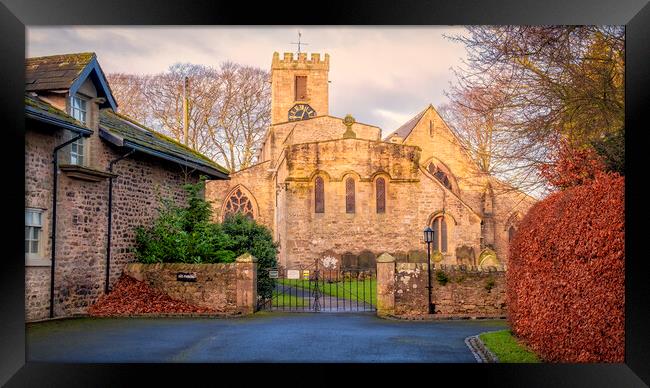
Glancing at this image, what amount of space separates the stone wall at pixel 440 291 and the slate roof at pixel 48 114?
23.5 feet

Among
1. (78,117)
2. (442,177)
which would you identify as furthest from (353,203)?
(78,117)

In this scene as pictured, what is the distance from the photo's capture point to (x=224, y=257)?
17.6 m

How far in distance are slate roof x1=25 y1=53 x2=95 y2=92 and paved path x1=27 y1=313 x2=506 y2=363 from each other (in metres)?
4.81

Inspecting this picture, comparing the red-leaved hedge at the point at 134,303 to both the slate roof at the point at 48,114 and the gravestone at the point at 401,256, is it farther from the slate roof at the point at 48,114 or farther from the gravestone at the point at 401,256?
the gravestone at the point at 401,256

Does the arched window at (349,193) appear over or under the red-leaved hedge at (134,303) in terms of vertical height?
over

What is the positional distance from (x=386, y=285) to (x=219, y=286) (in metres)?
3.79

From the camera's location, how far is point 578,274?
902 centimetres

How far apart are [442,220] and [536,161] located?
22391 millimetres

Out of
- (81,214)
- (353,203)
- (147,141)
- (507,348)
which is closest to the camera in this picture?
(507,348)

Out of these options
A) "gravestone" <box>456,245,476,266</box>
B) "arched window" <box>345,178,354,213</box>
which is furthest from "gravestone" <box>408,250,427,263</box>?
"arched window" <box>345,178,354,213</box>

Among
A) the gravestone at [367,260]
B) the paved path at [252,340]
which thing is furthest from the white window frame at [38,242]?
the gravestone at [367,260]
